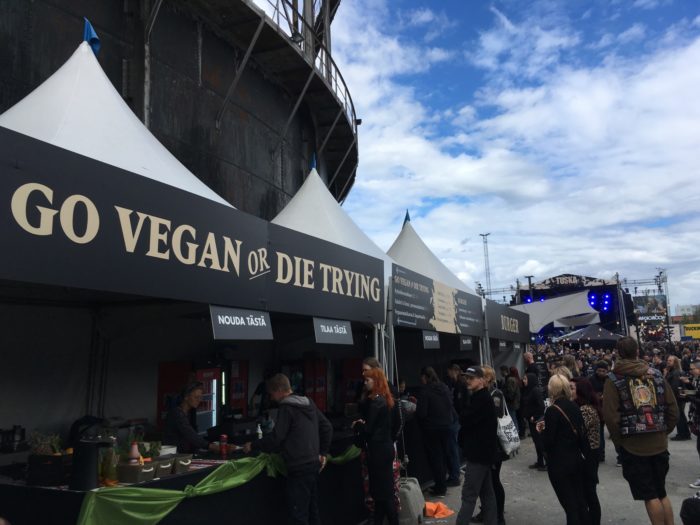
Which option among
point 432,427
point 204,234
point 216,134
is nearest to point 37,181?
point 204,234

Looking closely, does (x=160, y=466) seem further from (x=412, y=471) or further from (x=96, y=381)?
(x=412, y=471)

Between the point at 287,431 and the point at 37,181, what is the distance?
278 centimetres

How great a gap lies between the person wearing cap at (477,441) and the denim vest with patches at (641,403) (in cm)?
116

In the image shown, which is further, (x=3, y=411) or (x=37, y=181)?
(x=3, y=411)

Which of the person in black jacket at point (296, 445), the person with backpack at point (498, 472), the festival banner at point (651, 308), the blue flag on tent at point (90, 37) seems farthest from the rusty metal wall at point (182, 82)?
the festival banner at point (651, 308)

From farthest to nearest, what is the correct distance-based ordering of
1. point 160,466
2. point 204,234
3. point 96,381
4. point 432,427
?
point 432,427 → point 96,381 → point 204,234 → point 160,466

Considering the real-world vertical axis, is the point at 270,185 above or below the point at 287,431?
above

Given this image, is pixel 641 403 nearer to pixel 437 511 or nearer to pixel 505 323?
pixel 437 511

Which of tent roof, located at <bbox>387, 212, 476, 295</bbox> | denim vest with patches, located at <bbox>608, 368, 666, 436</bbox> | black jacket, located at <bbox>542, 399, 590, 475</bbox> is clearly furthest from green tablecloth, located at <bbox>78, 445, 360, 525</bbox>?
tent roof, located at <bbox>387, 212, 476, 295</bbox>

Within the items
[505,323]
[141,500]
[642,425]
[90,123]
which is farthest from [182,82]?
[505,323]

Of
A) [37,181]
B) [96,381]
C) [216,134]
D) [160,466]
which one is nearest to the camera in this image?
[37,181]

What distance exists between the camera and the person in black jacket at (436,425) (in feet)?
25.3

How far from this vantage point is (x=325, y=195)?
928cm

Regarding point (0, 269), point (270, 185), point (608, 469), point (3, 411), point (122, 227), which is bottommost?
point (608, 469)
